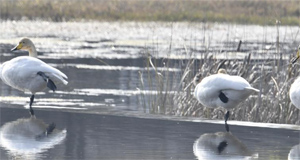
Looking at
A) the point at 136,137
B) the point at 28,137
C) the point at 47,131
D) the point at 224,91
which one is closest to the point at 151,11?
the point at 224,91

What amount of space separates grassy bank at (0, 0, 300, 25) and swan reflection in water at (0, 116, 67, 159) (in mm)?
29361

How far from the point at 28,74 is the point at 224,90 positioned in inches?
109

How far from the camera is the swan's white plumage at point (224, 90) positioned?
938cm

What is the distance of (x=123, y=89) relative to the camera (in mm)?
18125

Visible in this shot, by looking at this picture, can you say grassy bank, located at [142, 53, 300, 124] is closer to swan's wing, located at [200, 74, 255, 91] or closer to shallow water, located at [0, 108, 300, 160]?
swan's wing, located at [200, 74, 255, 91]

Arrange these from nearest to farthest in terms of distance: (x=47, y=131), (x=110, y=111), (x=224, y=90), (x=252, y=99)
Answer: (x=47, y=131) < (x=224, y=90) < (x=110, y=111) < (x=252, y=99)

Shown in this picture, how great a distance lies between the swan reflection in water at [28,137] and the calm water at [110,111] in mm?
62

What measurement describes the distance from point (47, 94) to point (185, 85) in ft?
13.8

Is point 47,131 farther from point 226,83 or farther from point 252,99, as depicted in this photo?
point 252,99

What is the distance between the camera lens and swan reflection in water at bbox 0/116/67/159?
23.5 feet

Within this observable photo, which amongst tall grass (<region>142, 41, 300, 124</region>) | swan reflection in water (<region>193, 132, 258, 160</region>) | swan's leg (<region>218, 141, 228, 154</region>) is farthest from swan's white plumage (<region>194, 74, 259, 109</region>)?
tall grass (<region>142, 41, 300, 124</region>)

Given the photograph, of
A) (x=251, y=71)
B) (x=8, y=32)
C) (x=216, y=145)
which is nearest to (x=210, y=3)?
(x=8, y=32)

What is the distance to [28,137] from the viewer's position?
8023 millimetres

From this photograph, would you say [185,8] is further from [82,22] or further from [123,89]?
[123,89]
